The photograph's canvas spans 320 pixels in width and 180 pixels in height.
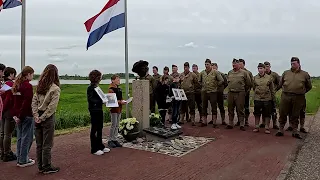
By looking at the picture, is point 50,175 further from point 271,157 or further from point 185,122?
point 185,122

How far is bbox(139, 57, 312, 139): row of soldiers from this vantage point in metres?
9.73

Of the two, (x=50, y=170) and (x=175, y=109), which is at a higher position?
(x=175, y=109)

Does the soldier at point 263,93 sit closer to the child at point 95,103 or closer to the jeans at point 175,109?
the jeans at point 175,109

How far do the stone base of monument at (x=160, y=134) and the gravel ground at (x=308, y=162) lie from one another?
9.96 ft

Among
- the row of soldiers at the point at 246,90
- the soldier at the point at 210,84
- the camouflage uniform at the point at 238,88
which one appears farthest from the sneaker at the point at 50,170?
the soldier at the point at 210,84

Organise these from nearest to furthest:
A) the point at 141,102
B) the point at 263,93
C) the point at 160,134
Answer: the point at 160,134, the point at 141,102, the point at 263,93

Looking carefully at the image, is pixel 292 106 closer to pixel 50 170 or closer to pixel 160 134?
pixel 160 134

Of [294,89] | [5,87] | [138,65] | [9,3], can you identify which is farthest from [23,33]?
[294,89]

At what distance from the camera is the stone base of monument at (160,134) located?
30.4 ft

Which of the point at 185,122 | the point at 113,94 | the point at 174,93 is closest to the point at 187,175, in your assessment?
the point at 113,94

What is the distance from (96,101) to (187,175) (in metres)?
2.54

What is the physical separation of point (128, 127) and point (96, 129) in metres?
1.51

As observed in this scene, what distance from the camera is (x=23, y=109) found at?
266 inches

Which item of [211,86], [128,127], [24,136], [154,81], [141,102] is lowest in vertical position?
[128,127]
